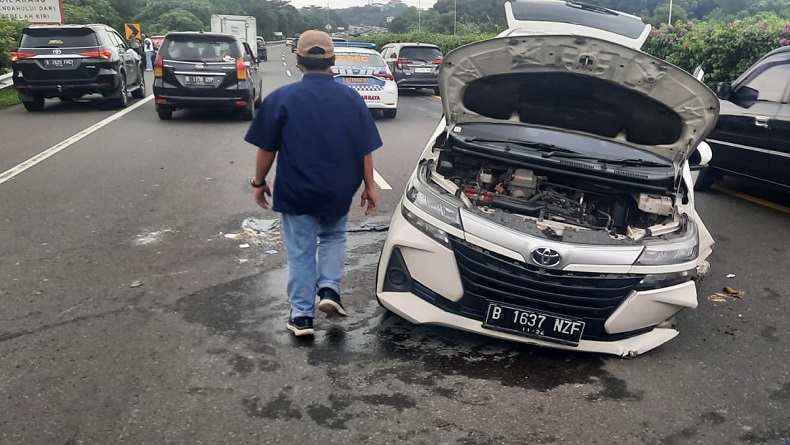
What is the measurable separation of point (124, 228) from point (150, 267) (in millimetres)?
1205

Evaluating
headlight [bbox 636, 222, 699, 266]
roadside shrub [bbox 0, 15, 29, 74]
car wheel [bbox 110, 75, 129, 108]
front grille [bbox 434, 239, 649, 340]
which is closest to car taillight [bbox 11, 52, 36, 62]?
car wheel [bbox 110, 75, 129, 108]

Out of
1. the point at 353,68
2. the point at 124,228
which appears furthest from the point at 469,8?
the point at 124,228

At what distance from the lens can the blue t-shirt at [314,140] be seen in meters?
3.81

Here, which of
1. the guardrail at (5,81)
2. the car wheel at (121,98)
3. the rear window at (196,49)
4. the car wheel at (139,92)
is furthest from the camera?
the car wheel at (139,92)

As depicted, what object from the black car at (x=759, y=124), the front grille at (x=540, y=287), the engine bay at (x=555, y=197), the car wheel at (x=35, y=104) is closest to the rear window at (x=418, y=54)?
the car wheel at (x=35, y=104)

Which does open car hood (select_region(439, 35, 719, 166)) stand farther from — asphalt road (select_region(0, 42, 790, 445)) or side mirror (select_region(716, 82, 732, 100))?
side mirror (select_region(716, 82, 732, 100))

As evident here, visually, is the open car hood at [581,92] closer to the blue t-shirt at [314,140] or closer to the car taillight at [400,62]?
the blue t-shirt at [314,140]

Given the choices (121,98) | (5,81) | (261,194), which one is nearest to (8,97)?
(5,81)

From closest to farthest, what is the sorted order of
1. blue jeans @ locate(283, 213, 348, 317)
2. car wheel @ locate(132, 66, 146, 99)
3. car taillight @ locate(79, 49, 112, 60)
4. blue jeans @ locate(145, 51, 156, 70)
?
blue jeans @ locate(283, 213, 348, 317)
car taillight @ locate(79, 49, 112, 60)
car wheel @ locate(132, 66, 146, 99)
blue jeans @ locate(145, 51, 156, 70)

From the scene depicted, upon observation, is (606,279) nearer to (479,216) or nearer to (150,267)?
(479,216)

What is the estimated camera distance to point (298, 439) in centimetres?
308

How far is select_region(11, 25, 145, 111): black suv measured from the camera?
13797mm

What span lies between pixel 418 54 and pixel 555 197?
16659 mm

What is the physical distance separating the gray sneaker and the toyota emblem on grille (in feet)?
4.11
